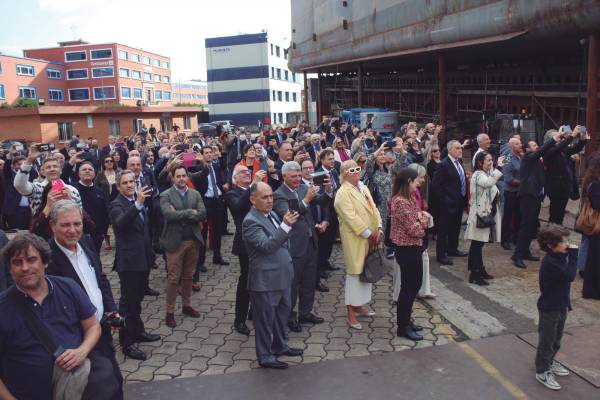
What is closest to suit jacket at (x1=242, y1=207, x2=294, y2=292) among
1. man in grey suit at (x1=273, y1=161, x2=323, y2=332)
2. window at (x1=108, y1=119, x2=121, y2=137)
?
man in grey suit at (x1=273, y1=161, x2=323, y2=332)

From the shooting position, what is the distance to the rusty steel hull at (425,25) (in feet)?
34.7

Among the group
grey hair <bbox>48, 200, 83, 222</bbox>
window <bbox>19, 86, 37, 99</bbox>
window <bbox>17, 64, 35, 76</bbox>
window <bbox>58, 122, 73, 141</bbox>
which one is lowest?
grey hair <bbox>48, 200, 83, 222</bbox>

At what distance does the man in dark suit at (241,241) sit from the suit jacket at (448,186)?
3.08 meters

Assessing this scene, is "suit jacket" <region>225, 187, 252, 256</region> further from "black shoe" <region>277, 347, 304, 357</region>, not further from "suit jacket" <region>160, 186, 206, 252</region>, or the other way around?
"black shoe" <region>277, 347, 304, 357</region>

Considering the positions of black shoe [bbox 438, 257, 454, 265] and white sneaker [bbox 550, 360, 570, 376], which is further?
black shoe [bbox 438, 257, 454, 265]

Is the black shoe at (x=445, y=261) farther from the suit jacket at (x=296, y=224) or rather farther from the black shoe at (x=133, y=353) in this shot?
the black shoe at (x=133, y=353)

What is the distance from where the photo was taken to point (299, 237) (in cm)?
540

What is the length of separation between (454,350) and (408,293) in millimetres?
695

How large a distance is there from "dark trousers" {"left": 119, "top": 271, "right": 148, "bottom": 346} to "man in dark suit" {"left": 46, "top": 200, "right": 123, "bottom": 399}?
4.27 feet

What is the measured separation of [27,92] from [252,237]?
236 feet

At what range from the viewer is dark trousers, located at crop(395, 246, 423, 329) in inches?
205

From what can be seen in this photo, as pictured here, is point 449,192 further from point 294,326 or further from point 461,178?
point 294,326

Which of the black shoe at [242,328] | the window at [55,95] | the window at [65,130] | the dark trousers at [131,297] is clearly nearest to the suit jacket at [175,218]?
the dark trousers at [131,297]

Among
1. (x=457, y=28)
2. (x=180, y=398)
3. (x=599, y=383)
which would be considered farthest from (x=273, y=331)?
(x=457, y=28)
